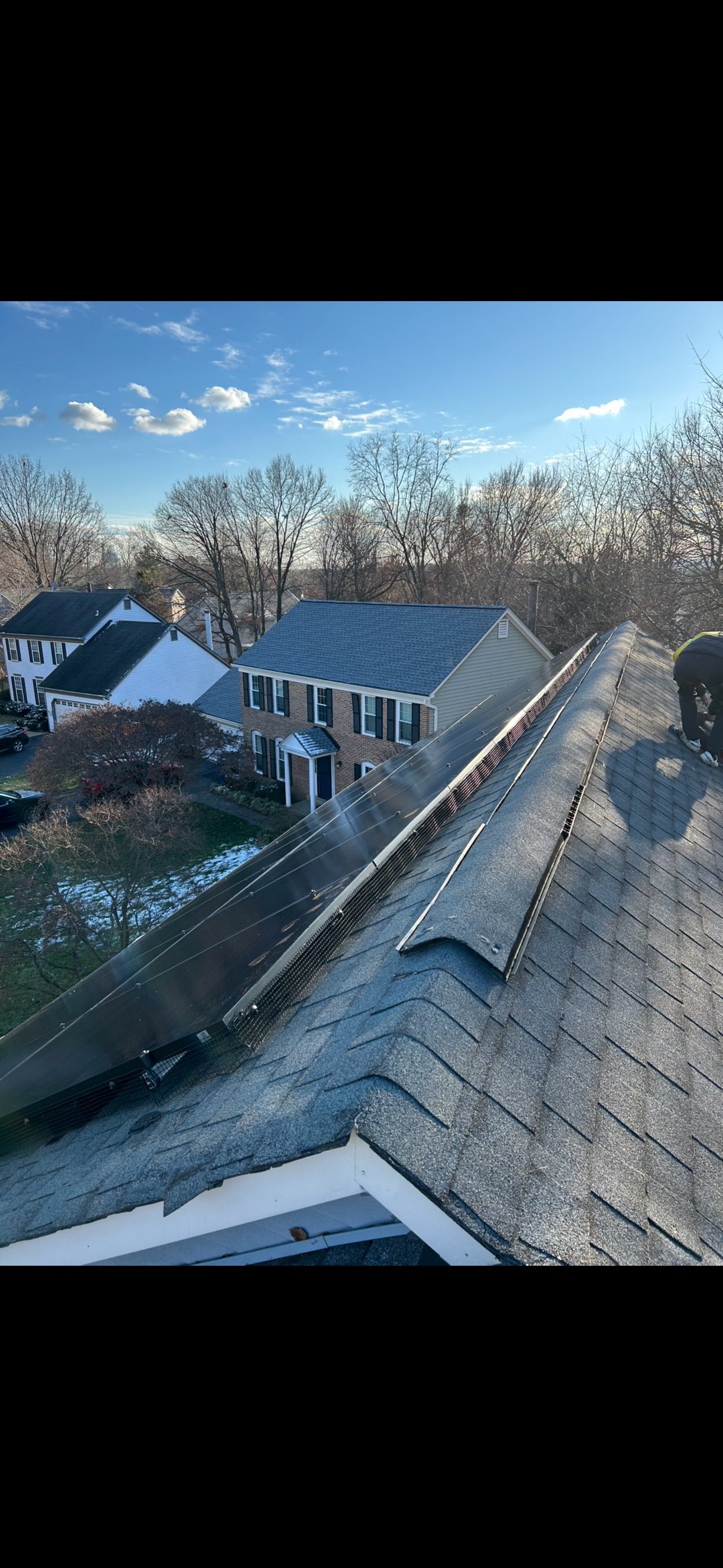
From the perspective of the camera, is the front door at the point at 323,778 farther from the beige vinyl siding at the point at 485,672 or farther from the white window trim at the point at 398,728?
the beige vinyl siding at the point at 485,672

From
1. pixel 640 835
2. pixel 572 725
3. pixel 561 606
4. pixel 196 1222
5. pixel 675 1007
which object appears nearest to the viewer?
pixel 196 1222

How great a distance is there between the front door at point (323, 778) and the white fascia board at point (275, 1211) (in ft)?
60.2

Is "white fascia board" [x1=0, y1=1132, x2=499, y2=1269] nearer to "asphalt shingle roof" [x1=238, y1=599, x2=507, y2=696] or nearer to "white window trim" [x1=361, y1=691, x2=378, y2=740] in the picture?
"asphalt shingle roof" [x1=238, y1=599, x2=507, y2=696]

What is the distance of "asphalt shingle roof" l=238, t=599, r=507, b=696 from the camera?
59.0ft

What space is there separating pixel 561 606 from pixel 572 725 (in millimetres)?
27279

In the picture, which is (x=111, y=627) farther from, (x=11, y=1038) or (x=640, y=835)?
(x=640, y=835)

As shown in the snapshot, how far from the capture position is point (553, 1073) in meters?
2.02

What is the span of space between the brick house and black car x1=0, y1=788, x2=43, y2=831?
7.06 metres

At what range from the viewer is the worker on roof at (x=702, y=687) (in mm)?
6117

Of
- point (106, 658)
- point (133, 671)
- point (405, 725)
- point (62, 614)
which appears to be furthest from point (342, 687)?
point (62, 614)

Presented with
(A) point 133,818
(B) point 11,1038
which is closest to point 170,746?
(A) point 133,818

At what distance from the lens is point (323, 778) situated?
2088 cm

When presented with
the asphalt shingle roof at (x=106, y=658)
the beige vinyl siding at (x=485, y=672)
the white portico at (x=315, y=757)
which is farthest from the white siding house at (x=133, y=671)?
the beige vinyl siding at (x=485, y=672)

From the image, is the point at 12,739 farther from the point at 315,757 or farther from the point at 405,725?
the point at 405,725
